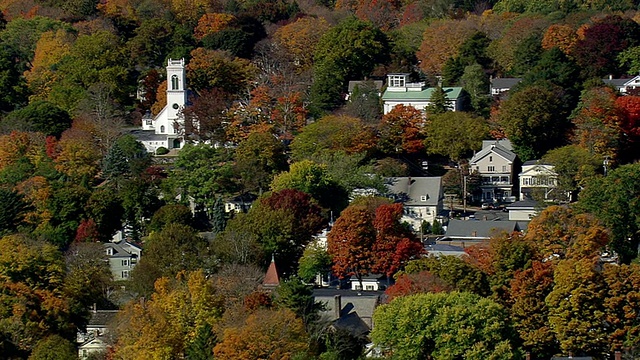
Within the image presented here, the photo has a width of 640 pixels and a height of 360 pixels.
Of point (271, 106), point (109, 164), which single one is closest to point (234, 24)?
point (271, 106)

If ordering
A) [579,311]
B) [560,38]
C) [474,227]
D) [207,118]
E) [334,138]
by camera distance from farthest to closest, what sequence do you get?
1. [560,38]
2. [207,118]
3. [334,138]
4. [474,227]
5. [579,311]

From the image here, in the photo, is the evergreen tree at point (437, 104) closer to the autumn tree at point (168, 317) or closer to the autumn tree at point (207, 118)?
the autumn tree at point (207, 118)

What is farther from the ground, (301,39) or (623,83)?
(301,39)

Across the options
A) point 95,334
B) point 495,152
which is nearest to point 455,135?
point 495,152

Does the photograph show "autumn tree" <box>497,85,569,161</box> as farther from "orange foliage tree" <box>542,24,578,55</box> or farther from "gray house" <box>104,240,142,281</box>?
"gray house" <box>104,240,142,281</box>

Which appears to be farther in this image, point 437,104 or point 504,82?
point 504,82

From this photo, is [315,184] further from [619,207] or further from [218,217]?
[619,207]

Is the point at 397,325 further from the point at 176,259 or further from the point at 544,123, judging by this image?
the point at 544,123
